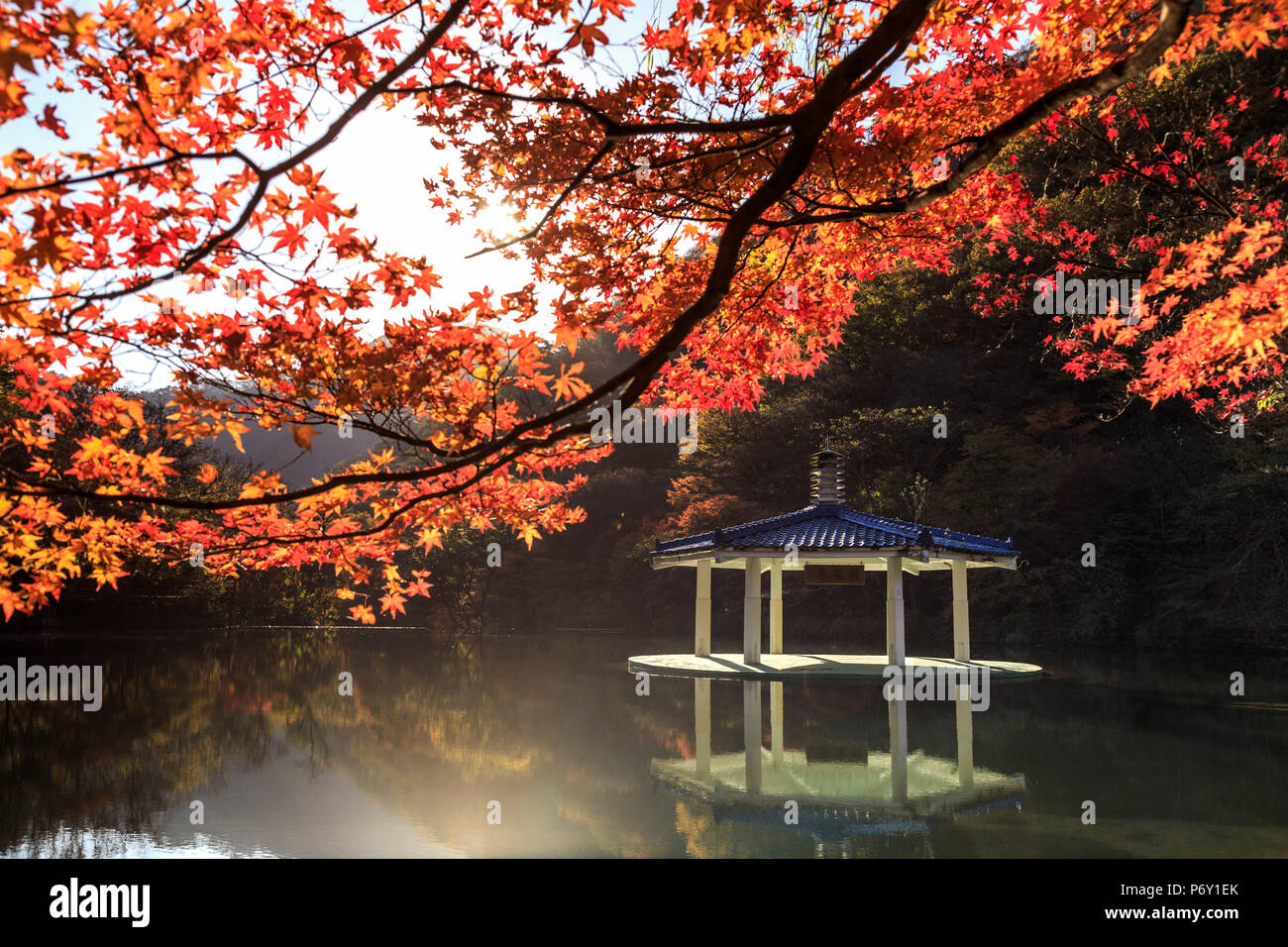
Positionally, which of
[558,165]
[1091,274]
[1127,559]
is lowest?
[1127,559]

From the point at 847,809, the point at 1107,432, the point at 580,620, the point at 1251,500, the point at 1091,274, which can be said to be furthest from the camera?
the point at 580,620

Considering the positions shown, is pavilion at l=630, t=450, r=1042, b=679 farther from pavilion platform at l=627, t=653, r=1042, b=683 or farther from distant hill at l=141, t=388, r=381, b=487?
distant hill at l=141, t=388, r=381, b=487

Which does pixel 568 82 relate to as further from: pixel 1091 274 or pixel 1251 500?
pixel 1251 500

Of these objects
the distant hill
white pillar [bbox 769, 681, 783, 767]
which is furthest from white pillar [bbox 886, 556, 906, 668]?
the distant hill

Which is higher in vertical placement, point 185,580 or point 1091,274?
point 1091,274

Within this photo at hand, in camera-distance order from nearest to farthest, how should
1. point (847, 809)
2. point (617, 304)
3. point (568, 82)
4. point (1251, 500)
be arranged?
1. point (568, 82)
2. point (617, 304)
3. point (847, 809)
4. point (1251, 500)

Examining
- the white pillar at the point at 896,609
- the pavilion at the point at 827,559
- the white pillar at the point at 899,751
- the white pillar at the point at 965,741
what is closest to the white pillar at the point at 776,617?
the pavilion at the point at 827,559

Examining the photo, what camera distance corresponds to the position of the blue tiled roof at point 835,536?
15.1 metres

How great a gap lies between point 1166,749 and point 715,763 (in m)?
4.61

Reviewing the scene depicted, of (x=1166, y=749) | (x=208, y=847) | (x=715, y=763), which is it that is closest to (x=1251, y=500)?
(x=1166, y=749)

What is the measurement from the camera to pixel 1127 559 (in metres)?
23.4

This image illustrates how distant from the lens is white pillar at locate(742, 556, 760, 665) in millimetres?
15875

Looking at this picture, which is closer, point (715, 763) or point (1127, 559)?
point (715, 763)

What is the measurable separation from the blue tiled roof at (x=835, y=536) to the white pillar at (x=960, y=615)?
0.66m
